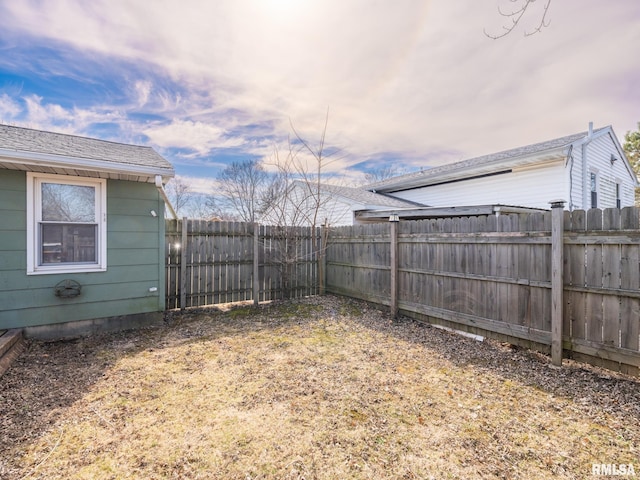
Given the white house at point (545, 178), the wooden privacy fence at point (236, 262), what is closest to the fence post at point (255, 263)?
the wooden privacy fence at point (236, 262)

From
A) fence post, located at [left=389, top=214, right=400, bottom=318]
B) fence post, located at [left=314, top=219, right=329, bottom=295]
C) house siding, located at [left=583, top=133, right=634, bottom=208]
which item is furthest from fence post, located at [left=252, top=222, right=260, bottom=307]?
house siding, located at [left=583, top=133, right=634, bottom=208]

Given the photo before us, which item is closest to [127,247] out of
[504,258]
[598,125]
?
[504,258]

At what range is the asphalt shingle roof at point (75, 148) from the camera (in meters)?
3.81

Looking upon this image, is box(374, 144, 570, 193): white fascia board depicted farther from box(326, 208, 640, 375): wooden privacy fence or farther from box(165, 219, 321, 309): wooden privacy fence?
box(165, 219, 321, 309): wooden privacy fence

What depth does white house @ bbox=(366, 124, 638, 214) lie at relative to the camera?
887cm

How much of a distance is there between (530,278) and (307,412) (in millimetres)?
3125

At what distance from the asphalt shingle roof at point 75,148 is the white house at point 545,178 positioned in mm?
9207

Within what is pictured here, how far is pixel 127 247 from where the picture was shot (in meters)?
4.64

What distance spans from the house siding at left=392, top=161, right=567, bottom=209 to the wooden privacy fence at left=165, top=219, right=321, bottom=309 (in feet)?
22.4

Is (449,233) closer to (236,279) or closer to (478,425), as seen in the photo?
(478,425)

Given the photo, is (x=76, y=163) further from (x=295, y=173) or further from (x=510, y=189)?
(x=510, y=189)

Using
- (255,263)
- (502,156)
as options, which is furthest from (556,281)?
(502,156)

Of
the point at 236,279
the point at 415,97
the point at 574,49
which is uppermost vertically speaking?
the point at 415,97

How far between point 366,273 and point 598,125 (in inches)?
394
